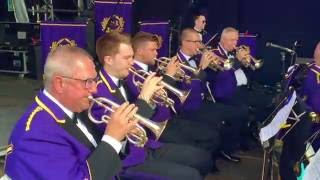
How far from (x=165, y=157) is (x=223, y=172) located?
1395 millimetres

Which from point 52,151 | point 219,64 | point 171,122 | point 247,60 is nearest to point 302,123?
point 171,122


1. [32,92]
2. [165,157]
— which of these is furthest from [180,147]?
[32,92]

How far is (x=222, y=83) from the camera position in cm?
541

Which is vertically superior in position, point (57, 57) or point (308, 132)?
point (57, 57)

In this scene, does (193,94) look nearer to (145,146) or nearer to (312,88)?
(312,88)

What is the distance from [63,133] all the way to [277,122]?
1.47 metres

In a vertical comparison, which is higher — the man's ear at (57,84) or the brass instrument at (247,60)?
the man's ear at (57,84)

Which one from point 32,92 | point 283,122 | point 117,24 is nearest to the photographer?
point 283,122

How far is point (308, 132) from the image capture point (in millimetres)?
3113

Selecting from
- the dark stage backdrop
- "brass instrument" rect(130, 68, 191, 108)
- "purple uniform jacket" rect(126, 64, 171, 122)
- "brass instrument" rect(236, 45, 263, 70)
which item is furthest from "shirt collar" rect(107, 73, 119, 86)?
the dark stage backdrop

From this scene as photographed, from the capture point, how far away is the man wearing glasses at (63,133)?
7.05 ft

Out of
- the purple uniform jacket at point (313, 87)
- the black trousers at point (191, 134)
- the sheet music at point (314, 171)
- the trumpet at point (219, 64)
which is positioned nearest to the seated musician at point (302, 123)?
the purple uniform jacket at point (313, 87)

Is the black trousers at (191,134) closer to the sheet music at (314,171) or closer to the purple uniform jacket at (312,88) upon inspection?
Result: the purple uniform jacket at (312,88)

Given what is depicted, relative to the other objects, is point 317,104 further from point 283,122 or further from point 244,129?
point 244,129
